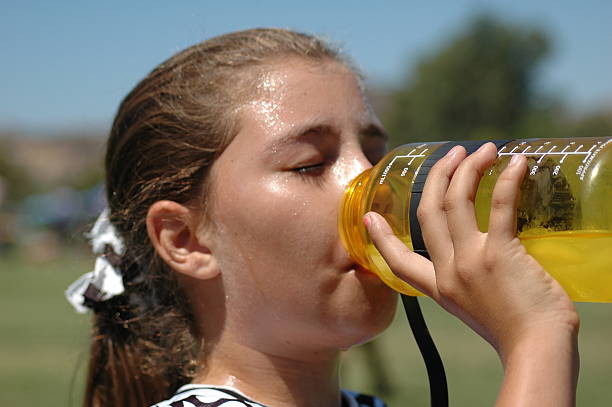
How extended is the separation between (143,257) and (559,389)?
1.49 meters

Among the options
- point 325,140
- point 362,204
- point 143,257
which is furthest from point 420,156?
point 143,257

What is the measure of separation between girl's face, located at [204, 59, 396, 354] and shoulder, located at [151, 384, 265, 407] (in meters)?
0.16

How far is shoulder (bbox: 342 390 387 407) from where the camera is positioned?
260 centimetres

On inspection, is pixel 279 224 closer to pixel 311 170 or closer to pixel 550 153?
pixel 311 170

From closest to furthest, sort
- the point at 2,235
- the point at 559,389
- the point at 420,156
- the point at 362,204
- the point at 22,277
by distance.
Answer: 1. the point at 559,389
2. the point at 420,156
3. the point at 362,204
4. the point at 22,277
5. the point at 2,235

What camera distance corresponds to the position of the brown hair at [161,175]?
7.96 feet

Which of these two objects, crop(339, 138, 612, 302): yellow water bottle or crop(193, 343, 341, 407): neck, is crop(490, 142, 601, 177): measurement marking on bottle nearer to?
crop(339, 138, 612, 302): yellow water bottle

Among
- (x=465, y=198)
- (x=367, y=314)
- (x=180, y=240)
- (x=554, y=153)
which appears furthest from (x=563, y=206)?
(x=180, y=240)

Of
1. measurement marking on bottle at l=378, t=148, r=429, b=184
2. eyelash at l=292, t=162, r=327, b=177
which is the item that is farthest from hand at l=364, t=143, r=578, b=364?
eyelash at l=292, t=162, r=327, b=177

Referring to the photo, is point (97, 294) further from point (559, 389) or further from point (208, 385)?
point (559, 389)

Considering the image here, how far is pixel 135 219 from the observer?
8.54 feet

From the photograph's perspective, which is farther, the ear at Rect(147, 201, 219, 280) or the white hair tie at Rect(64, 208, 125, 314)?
the white hair tie at Rect(64, 208, 125, 314)

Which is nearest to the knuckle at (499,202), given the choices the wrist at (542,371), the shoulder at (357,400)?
the wrist at (542,371)

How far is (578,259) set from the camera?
69.3 inches
